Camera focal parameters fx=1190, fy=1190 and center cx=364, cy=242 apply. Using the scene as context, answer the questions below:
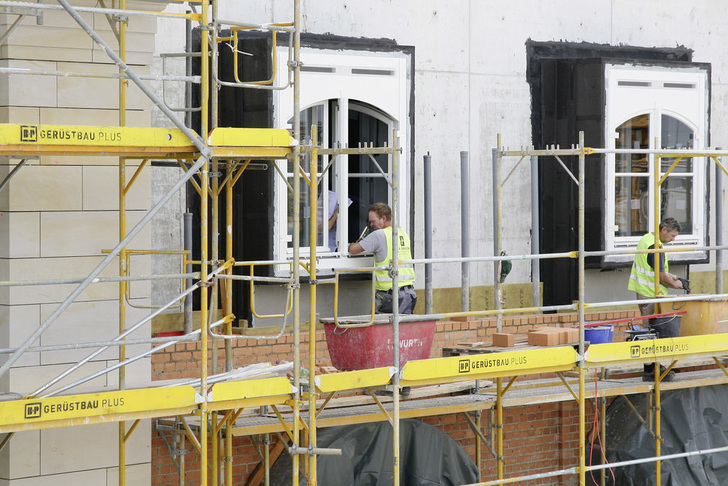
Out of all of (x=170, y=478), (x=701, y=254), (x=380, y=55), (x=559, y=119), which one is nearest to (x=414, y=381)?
(x=170, y=478)

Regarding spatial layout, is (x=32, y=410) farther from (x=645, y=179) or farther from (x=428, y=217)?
(x=645, y=179)

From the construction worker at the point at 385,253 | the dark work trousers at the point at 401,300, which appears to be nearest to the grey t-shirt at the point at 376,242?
the construction worker at the point at 385,253

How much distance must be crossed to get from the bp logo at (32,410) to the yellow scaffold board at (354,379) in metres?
2.16

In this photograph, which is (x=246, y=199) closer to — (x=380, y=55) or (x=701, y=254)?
(x=380, y=55)

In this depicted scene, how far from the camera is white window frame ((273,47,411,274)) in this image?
38.3 ft

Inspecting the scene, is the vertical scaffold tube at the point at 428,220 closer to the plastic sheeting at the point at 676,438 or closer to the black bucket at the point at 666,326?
the black bucket at the point at 666,326

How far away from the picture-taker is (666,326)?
37.9 feet

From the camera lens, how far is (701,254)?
14586mm

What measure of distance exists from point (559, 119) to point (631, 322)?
2856mm

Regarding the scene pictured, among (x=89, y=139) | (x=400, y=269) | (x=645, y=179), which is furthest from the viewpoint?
(x=645, y=179)

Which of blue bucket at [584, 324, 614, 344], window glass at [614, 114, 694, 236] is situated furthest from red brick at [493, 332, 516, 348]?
window glass at [614, 114, 694, 236]

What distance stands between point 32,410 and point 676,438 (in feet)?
24.1

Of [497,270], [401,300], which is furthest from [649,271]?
[401,300]

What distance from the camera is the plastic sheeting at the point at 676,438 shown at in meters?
12.5
